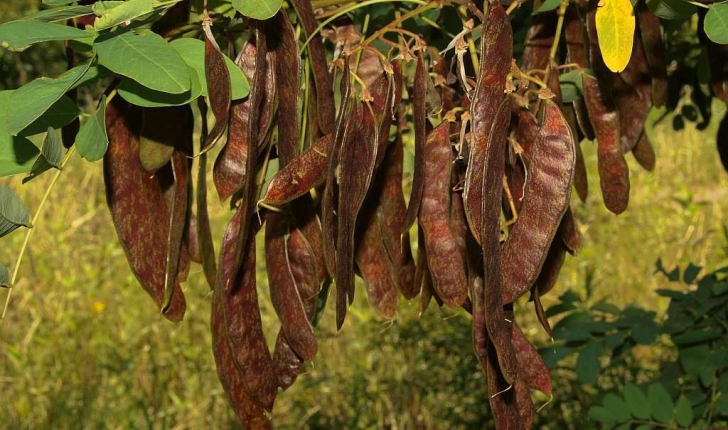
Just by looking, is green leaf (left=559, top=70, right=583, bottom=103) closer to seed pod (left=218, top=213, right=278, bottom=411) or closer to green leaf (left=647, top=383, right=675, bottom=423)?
seed pod (left=218, top=213, right=278, bottom=411)

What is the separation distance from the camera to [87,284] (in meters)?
3.63

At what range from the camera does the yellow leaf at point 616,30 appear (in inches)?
35.8

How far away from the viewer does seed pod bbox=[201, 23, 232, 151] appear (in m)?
0.85

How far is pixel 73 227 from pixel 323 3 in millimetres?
3095

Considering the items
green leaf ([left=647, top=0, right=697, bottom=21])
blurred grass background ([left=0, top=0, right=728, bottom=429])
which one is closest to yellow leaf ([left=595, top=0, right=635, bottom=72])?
green leaf ([left=647, top=0, right=697, bottom=21])

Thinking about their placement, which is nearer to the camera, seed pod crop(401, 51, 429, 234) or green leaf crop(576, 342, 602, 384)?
seed pod crop(401, 51, 429, 234)

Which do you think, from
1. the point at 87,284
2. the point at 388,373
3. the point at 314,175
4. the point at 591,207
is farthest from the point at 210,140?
the point at 591,207

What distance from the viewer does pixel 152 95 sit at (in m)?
0.88

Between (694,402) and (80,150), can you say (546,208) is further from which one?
(694,402)

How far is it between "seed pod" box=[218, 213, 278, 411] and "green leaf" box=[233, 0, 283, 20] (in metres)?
0.19

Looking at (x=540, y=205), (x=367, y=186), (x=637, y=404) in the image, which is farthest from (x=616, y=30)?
(x=637, y=404)

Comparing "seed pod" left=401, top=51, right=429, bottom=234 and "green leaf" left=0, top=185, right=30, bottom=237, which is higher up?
"seed pod" left=401, top=51, right=429, bottom=234

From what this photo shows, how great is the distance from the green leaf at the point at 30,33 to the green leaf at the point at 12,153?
0.10 metres

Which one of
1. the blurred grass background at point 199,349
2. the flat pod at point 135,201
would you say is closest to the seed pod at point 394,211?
the flat pod at point 135,201
